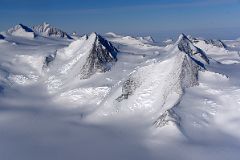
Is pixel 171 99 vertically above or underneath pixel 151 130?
above

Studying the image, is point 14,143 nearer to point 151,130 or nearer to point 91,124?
point 91,124

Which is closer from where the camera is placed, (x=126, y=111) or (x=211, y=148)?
(x=211, y=148)

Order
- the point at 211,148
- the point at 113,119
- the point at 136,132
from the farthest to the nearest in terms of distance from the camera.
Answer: the point at 113,119
the point at 136,132
the point at 211,148

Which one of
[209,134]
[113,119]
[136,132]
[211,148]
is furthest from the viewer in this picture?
[113,119]

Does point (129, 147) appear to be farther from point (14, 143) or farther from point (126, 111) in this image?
point (14, 143)

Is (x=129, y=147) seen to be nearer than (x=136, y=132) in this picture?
Yes

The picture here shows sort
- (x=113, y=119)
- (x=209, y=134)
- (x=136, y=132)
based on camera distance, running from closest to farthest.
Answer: (x=209, y=134) → (x=136, y=132) → (x=113, y=119)

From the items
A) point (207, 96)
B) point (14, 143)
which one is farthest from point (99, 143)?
point (207, 96)

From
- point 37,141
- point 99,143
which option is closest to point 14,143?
point 37,141

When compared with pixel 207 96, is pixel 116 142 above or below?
below
